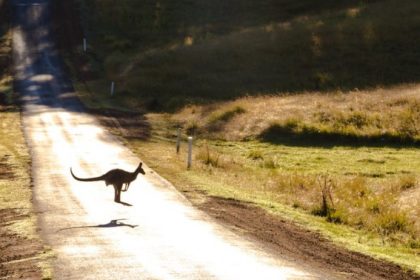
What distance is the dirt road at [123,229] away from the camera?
1239 centimetres

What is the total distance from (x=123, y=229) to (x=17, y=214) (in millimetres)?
3442

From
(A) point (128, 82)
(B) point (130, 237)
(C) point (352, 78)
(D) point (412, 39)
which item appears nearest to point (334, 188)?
(B) point (130, 237)

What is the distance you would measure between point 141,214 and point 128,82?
1272 inches

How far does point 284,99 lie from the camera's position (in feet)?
136

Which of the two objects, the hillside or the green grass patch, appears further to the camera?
the hillside

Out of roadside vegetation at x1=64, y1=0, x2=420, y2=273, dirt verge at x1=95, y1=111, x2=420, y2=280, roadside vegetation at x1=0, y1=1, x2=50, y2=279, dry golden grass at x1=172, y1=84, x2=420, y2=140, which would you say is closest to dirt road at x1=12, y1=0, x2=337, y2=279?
roadside vegetation at x1=0, y1=1, x2=50, y2=279

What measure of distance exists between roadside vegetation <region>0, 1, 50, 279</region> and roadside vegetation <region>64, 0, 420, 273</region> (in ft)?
16.0

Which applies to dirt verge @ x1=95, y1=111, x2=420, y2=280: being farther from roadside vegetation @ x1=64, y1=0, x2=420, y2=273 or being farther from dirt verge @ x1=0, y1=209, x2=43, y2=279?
dirt verge @ x1=0, y1=209, x2=43, y2=279

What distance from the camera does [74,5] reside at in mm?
74250

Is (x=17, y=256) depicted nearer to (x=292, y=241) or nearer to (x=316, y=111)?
(x=292, y=241)

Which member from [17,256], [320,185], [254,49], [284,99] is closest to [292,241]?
[17,256]

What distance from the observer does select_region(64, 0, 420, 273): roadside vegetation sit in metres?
21.1

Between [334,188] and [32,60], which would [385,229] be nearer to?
[334,188]

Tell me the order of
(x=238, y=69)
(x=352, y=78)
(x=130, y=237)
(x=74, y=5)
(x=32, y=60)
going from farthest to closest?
1. (x=74, y=5)
2. (x=32, y=60)
3. (x=238, y=69)
4. (x=352, y=78)
5. (x=130, y=237)
